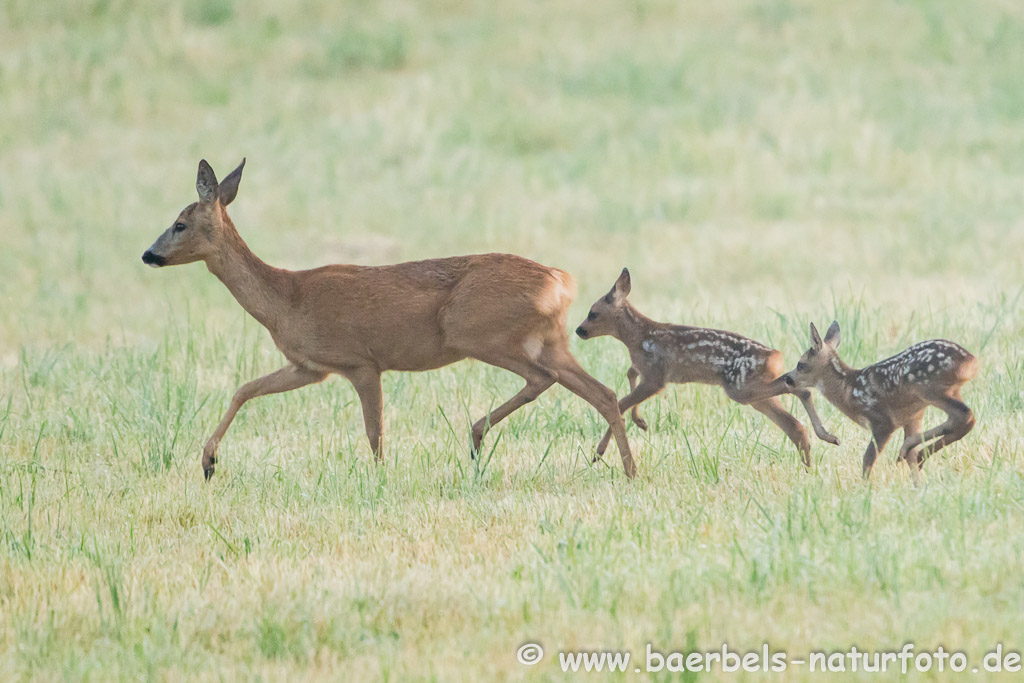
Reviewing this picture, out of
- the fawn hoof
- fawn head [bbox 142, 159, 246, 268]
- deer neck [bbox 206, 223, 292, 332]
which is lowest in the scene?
the fawn hoof

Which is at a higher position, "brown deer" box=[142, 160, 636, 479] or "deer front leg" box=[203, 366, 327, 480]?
"brown deer" box=[142, 160, 636, 479]

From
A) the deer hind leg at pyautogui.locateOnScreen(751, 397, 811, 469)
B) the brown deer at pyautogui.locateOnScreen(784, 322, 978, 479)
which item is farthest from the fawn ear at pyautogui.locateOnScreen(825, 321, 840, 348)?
the deer hind leg at pyautogui.locateOnScreen(751, 397, 811, 469)

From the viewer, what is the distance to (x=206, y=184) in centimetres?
758

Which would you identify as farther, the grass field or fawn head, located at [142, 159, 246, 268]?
fawn head, located at [142, 159, 246, 268]

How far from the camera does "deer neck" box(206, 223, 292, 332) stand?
760 cm

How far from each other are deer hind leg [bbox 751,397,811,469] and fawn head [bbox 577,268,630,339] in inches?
40.8

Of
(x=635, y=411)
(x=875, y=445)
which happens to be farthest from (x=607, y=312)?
(x=875, y=445)

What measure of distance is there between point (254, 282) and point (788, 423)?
2842 mm

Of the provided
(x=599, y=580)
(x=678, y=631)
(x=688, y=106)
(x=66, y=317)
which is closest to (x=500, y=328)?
(x=599, y=580)

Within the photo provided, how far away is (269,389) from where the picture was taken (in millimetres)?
7520

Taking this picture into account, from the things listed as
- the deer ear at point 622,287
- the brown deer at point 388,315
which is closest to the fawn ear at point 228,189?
the brown deer at point 388,315
